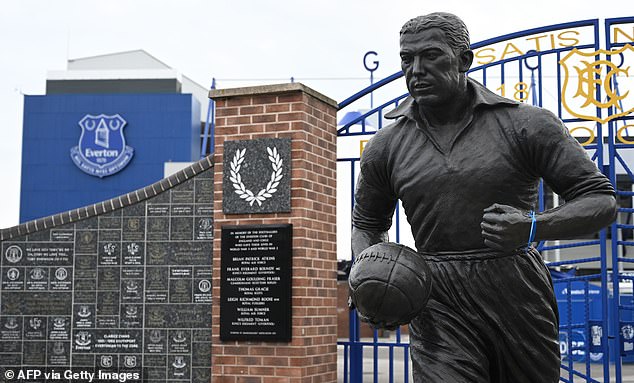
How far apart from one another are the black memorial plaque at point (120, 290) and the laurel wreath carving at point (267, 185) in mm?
330

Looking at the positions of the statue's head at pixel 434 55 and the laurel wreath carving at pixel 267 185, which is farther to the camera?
the laurel wreath carving at pixel 267 185

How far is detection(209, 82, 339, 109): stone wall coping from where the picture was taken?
7184 millimetres

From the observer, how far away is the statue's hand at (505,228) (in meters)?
2.40

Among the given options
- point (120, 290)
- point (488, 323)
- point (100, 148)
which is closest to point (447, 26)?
point (488, 323)

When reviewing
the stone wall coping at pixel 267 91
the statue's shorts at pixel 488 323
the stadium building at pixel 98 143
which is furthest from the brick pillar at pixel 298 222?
the stadium building at pixel 98 143

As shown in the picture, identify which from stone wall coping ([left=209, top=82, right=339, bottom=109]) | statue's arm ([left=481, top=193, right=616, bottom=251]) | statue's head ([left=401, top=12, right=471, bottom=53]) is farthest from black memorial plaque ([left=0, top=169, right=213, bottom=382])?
statue's arm ([left=481, top=193, right=616, bottom=251])

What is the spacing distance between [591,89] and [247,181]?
304 cm

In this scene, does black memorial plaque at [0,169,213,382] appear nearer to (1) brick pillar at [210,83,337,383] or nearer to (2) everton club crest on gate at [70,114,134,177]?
(1) brick pillar at [210,83,337,383]

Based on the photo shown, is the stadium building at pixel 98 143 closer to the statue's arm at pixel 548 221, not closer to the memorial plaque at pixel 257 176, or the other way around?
the memorial plaque at pixel 257 176

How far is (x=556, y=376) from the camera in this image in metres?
2.83

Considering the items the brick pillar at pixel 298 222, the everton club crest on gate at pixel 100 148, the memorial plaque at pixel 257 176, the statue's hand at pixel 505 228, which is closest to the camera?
the statue's hand at pixel 505 228

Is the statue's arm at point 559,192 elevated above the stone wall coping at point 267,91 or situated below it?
below

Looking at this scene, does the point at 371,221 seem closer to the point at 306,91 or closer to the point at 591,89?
the point at 306,91

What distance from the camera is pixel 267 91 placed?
729 centimetres
